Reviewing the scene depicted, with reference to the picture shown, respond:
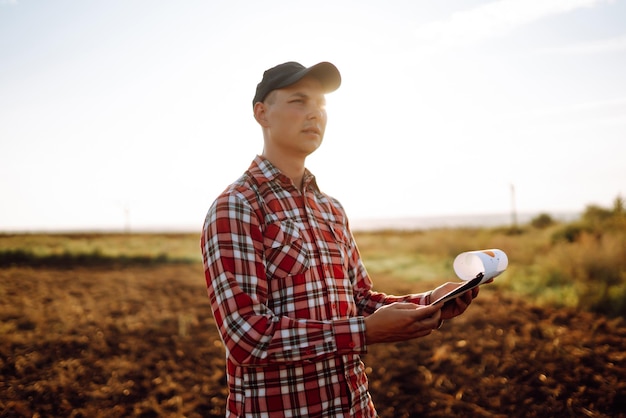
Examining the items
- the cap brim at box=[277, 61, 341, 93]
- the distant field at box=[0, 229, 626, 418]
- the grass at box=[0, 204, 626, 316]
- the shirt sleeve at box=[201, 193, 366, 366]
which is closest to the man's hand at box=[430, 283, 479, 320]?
the shirt sleeve at box=[201, 193, 366, 366]

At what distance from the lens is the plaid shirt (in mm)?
1479

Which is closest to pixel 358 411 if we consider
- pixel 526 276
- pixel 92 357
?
pixel 92 357

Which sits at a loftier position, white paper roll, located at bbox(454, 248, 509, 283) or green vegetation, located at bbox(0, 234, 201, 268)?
white paper roll, located at bbox(454, 248, 509, 283)

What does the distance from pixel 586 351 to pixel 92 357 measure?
527 cm

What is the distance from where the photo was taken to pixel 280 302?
164 cm

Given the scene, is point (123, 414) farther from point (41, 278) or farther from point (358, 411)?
point (41, 278)

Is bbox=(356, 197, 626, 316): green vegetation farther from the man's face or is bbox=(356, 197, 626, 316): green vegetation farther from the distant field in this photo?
the man's face

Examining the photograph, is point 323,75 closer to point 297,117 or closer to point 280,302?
point 297,117

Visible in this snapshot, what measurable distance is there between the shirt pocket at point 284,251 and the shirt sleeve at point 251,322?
89 mm

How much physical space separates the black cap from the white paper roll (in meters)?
0.84

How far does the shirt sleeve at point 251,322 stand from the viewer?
4.82ft

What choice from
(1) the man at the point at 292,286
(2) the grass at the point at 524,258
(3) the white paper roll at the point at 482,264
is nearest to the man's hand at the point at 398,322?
(1) the man at the point at 292,286

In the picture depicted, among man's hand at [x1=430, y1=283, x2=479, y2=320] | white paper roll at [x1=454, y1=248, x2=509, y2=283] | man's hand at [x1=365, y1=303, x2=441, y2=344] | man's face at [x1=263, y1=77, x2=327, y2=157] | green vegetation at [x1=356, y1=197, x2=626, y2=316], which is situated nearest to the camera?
man's hand at [x1=365, y1=303, x2=441, y2=344]

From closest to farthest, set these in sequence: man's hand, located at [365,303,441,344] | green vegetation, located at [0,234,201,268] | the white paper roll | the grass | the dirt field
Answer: man's hand, located at [365,303,441,344] < the white paper roll < the dirt field < the grass < green vegetation, located at [0,234,201,268]
